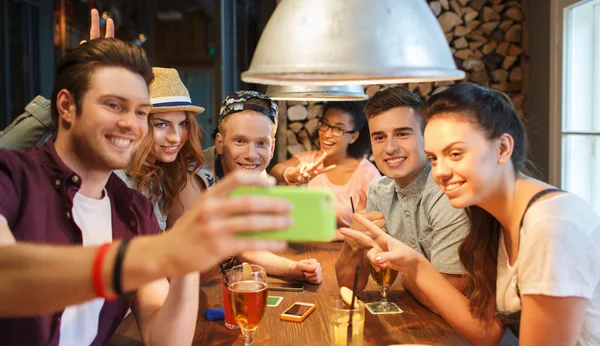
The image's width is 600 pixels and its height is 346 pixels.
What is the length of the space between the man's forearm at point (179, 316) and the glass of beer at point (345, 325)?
14.9 inches

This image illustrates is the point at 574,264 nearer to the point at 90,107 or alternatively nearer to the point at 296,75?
the point at 296,75

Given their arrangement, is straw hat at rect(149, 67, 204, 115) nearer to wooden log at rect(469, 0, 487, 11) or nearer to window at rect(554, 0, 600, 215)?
window at rect(554, 0, 600, 215)

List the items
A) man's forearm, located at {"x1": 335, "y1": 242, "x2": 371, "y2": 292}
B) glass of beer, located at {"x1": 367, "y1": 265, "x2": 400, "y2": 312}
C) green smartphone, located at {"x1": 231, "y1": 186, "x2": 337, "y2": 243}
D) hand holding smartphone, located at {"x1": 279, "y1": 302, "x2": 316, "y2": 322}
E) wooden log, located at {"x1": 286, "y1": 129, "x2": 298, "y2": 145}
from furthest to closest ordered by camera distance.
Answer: wooden log, located at {"x1": 286, "y1": 129, "x2": 298, "y2": 145}
man's forearm, located at {"x1": 335, "y1": 242, "x2": 371, "y2": 292}
glass of beer, located at {"x1": 367, "y1": 265, "x2": 400, "y2": 312}
hand holding smartphone, located at {"x1": 279, "y1": 302, "x2": 316, "y2": 322}
green smartphone, located at {"x1": 231, "y1": 186, "x2": 337, "y2": 243}

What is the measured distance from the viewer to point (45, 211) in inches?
54.4

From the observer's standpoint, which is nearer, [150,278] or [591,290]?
[150,278]

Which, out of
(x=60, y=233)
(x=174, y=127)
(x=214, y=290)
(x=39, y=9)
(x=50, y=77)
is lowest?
(x=214, y=290)

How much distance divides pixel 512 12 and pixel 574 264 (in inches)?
139

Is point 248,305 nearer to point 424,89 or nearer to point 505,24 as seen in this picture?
point 424,89

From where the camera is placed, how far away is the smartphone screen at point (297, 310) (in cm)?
168

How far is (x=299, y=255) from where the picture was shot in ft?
8.13

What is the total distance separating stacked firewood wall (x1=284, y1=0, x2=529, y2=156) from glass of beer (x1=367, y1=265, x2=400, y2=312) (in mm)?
2826

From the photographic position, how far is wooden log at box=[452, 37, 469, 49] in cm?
446

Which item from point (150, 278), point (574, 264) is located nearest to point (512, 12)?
point (574, 264)

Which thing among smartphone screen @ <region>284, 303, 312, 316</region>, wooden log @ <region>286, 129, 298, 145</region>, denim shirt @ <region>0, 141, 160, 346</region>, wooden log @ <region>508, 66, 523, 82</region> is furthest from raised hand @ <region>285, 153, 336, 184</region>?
wooden log @ <region>508, 66, 523, 82</region>
